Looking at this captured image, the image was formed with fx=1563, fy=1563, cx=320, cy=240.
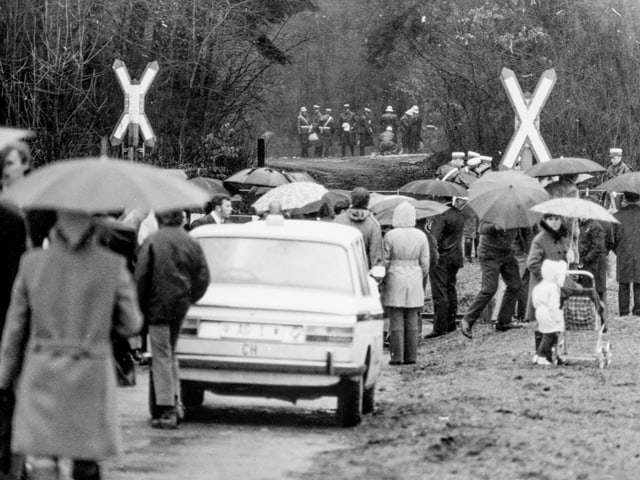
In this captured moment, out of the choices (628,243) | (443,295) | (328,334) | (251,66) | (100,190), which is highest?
(251,66)

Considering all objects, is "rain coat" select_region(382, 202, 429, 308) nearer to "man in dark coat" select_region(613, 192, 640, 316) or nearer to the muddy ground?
the muddy ground

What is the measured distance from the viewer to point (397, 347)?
55.1ft

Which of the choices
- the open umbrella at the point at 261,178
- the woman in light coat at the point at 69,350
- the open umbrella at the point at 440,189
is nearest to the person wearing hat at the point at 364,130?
the open umbrella at the point at 261,178

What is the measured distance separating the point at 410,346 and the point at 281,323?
18.6ft

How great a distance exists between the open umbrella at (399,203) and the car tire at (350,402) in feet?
24.3

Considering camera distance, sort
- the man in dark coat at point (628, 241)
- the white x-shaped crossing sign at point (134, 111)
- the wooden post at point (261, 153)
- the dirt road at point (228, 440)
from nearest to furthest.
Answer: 1. the dirt road at point (228, 440)
2. the white x-shaped crossing sign at point (134, 111)
3. the man in dark coat at point (628, 241)
4. the wooden post at point (261, 153)

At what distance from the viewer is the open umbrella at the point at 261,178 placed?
21.7 metres

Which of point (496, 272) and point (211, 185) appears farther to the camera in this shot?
point (211, 185)

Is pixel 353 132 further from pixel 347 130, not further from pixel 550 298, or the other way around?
pixel 550 298

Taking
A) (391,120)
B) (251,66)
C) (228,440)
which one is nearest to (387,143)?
(391,120)

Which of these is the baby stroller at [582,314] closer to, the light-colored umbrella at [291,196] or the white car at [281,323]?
the white car at [281,323]

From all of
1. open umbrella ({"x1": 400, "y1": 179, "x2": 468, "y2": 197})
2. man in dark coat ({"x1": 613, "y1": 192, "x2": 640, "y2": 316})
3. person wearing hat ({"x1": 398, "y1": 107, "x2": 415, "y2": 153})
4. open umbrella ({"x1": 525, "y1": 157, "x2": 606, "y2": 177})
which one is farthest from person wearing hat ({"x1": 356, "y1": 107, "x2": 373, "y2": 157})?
open umbrella ({"x1": 525, "y1": 157, "x2": 606, "y2": 177})

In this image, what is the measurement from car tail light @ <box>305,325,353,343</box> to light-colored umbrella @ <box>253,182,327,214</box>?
260 inches

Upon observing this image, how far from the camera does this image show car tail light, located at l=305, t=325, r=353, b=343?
11.3m
